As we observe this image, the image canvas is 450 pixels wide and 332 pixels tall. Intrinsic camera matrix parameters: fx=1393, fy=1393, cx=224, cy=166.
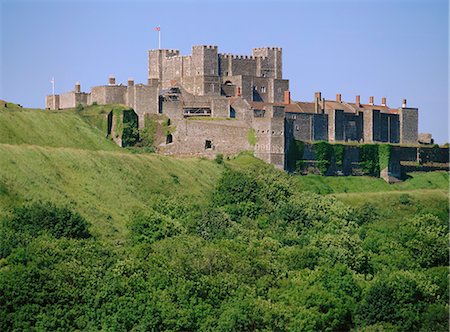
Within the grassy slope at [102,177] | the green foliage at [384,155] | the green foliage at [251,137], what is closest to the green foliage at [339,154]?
the grassy slope at [102,177]

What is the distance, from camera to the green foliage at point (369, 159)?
8856cm

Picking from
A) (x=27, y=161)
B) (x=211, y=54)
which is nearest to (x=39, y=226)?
(x=27, y=161)

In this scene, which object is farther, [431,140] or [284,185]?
[431,140]

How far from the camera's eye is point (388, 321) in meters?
58.2

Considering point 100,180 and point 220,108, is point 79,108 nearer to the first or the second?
point 220,108

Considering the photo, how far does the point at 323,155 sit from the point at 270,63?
37.8ft

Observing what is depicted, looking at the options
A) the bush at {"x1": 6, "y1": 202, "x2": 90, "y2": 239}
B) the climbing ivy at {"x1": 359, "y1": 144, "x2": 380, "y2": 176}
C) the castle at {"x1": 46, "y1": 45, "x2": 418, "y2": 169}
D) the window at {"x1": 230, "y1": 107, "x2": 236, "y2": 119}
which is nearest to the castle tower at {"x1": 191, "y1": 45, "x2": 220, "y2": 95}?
the castle at {"x1": 46, "y1": 45, "x2": 418, "y2": 169}

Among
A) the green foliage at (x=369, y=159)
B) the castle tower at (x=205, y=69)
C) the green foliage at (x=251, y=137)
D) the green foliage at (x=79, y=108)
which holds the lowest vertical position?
the green foliage at (x=369, y=159)

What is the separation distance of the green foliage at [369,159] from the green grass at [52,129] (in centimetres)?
1649

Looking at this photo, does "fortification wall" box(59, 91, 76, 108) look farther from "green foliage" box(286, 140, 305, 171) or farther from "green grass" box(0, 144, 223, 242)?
"green foliage" box(286, 140, 305, 171)

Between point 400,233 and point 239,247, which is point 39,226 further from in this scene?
point 400,233

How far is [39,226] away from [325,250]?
539 inches

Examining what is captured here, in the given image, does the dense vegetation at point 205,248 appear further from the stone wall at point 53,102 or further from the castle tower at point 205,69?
the stone wall at point 53,102

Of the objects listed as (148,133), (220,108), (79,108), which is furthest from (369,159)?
(79,108)
